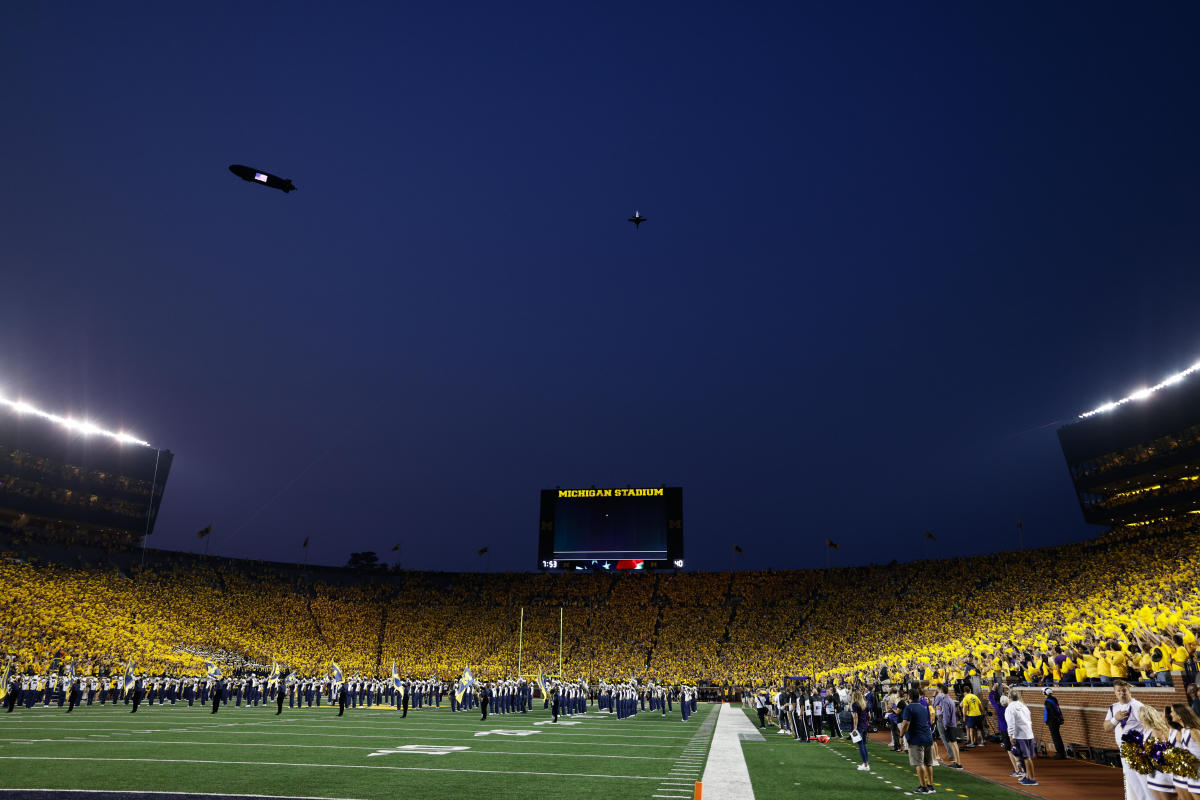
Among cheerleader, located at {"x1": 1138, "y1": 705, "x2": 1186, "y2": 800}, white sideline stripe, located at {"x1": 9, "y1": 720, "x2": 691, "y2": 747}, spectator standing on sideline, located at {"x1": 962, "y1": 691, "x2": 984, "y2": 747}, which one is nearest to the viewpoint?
cheerleader, located at {"x1": 1138, "y1": 705, "x2": 1186, "y2": 800}

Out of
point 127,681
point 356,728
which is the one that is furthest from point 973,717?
point 127,681

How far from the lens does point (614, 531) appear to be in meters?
47.1

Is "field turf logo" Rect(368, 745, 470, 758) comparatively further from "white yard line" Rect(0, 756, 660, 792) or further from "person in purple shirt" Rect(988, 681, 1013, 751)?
"person in purple shirt" Rect(988, 681, 1013, 751)

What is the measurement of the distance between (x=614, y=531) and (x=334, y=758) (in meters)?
33.2

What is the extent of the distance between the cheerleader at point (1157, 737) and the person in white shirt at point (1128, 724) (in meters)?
0.12

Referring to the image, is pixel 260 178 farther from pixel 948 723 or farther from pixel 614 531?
pixel 614 531

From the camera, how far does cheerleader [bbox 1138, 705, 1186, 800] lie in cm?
660

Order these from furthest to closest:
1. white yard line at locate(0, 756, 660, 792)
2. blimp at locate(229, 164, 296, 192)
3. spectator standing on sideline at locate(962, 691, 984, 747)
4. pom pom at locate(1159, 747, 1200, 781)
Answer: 1. blimp at locate(229, 164, 296, 192)
2. spectator standing on sideline at locate(962, 691, 984, 747)
3. white yard line at locate(0, 756, 660, 792)
4. pom pom at locate(1159, 747, 1200, 781)

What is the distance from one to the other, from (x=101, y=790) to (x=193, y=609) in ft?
161

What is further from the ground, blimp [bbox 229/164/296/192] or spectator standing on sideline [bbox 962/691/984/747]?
blimp [bbox 229/164/296/192]

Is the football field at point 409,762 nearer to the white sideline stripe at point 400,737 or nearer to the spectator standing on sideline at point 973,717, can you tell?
the white sideline stripe at point 400,737

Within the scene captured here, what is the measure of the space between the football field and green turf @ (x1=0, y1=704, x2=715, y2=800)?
0.10ft

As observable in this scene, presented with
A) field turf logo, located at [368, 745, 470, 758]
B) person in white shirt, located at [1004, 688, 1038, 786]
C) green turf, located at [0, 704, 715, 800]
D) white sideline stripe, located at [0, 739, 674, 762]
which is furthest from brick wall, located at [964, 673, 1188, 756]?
field turf logo, located at [368, 745, 470, 758]

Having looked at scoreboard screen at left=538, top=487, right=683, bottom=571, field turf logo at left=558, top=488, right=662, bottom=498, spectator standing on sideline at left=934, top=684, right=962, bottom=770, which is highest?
field turf logo at left=558, top=488, right=662, bottom=498
